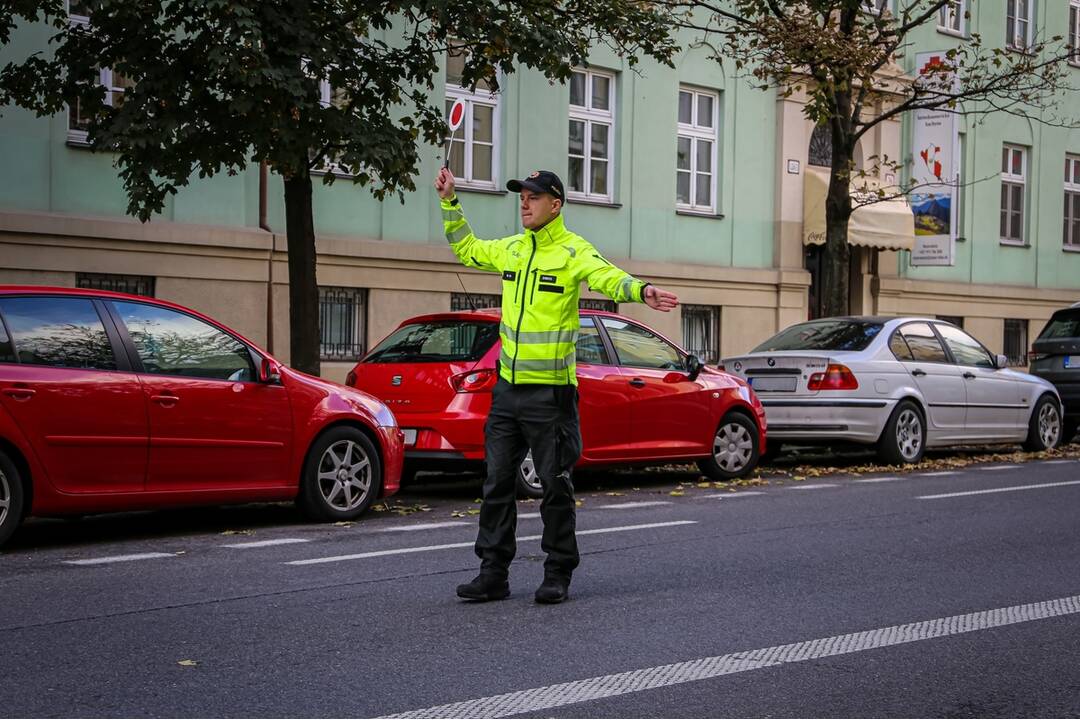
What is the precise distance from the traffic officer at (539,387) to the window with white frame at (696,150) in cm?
1716

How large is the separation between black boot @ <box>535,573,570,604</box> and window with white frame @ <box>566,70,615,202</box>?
15.7 metres

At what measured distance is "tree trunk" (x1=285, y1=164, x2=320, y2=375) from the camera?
561 inches

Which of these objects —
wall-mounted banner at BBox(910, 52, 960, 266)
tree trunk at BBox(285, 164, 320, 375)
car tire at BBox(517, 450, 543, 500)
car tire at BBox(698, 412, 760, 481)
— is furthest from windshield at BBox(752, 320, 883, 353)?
wall-mounted banner at BBox(910, 52, 960, 266)

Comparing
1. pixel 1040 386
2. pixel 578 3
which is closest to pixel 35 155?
pixel 578 3

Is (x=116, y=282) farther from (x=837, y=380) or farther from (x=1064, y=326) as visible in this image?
(x=1064, y=326)

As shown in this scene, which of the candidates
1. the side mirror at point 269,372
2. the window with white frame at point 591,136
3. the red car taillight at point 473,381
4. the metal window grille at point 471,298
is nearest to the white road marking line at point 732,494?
the red car taillight at point 473,381

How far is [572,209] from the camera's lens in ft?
73.1

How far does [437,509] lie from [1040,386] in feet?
30.1

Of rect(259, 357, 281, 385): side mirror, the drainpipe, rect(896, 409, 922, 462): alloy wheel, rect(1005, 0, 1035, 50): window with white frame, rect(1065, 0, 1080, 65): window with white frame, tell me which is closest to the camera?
rect(259, 357, 281, 385): side mirror

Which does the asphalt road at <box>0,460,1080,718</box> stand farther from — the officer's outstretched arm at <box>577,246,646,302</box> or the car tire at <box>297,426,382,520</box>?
the officer's outstretched arm at <box>577,246,646,302</box>

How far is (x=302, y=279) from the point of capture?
1438 centimetres

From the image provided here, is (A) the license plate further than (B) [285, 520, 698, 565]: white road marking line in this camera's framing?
Yes

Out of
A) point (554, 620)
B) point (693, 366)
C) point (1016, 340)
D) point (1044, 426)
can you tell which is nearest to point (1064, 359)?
point (1044, 426)

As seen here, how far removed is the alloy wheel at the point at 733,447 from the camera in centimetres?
1372
